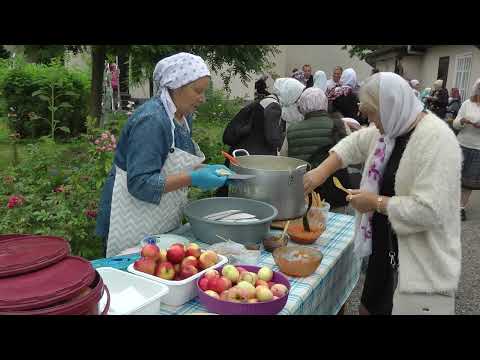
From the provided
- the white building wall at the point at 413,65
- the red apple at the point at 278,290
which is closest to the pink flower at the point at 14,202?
the red apple at the point at 278,290

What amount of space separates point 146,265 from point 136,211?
1.64 ft

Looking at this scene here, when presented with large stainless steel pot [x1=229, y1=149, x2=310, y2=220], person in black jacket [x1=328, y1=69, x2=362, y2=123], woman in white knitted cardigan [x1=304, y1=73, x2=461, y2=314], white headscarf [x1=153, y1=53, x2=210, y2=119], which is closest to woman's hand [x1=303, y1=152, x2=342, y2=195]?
large stainless steel pot [x1=229, y1=149, x2=310, y2=220]

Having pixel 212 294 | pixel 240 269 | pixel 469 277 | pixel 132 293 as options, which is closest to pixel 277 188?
pixel 240 269

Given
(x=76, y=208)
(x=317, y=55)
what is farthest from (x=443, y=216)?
(x=317, y=55)

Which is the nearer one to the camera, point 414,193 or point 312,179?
point 414,193

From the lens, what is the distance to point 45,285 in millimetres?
1043

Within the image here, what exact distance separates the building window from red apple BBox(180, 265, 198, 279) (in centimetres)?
1312

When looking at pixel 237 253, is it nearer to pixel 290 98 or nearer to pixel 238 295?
pixel 238 295

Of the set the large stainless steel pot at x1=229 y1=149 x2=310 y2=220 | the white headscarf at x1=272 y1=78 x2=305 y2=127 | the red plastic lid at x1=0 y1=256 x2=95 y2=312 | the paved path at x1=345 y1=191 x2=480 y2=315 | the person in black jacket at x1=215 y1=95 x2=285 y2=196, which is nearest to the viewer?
the red plastic lid at x1=0 y1=256 x2=95 y2=312

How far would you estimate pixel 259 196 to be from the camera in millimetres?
2105

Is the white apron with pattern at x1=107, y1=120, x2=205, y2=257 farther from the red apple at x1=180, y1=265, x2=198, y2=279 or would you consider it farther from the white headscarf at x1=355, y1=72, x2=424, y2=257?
the white headscarf at x1=355, y1=72, x2=424, y2=257

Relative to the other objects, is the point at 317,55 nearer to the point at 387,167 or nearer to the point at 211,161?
the point at 211,161

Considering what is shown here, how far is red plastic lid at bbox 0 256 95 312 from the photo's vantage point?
0.98 m

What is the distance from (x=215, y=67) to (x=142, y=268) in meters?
4.54
